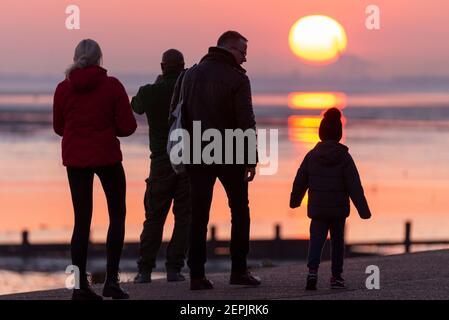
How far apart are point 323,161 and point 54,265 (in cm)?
1733

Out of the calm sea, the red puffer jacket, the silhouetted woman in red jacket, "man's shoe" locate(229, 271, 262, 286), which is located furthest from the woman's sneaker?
the calm sea

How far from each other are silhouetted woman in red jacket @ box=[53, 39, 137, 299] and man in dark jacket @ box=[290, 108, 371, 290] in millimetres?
1614

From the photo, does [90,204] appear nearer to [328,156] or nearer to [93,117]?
[93,117]

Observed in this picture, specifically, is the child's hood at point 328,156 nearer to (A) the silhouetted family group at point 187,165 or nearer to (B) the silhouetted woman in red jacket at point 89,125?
(A) the silhouetted family group at point 187,165

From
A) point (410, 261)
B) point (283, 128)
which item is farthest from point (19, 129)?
point (410, 261)

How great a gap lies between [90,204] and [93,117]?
2.31 ft

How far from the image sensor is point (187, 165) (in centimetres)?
1012

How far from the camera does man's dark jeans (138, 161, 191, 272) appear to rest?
36.4ft

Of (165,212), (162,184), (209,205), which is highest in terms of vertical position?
(162,184)

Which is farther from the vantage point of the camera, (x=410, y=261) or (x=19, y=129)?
(x=19, y=129)

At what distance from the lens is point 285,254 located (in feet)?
91.9

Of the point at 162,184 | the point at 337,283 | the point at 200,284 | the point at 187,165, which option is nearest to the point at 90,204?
the point at 187,165
